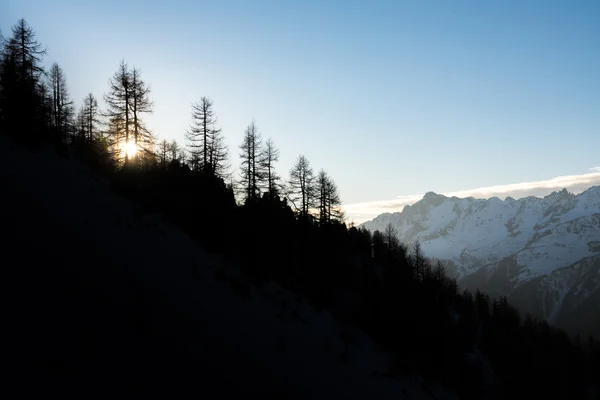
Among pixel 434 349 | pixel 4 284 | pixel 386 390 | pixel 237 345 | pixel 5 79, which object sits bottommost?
pixel 434 349

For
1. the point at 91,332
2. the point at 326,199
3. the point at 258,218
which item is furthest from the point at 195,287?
the point at 326,199

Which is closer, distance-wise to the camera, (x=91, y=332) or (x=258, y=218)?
(x=91, y=332)

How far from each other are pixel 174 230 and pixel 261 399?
36.7 feet

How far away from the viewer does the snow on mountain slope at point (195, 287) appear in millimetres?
9820

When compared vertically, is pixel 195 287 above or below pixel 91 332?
below

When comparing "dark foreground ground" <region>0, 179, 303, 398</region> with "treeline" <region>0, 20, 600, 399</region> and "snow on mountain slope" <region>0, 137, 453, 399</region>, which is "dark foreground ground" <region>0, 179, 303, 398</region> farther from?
"treeline" <region>0, 20, 600, 399</region>

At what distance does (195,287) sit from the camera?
12.4 m

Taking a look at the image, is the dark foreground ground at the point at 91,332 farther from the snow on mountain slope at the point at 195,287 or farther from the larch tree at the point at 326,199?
the larch tree at the point at 326,199

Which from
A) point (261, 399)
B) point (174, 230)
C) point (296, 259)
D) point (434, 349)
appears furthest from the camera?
point (434, 349)

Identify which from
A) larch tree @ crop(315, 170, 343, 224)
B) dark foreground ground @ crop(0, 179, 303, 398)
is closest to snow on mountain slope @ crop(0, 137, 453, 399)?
dark foreground ground @ crop(0, 179, 303, 398)

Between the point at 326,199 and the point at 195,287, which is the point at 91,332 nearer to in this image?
the point at 195,287

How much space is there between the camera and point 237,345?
10.1m

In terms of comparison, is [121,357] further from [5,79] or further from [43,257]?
[5,79]

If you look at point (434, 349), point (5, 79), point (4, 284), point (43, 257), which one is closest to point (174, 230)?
point (43, 257)
